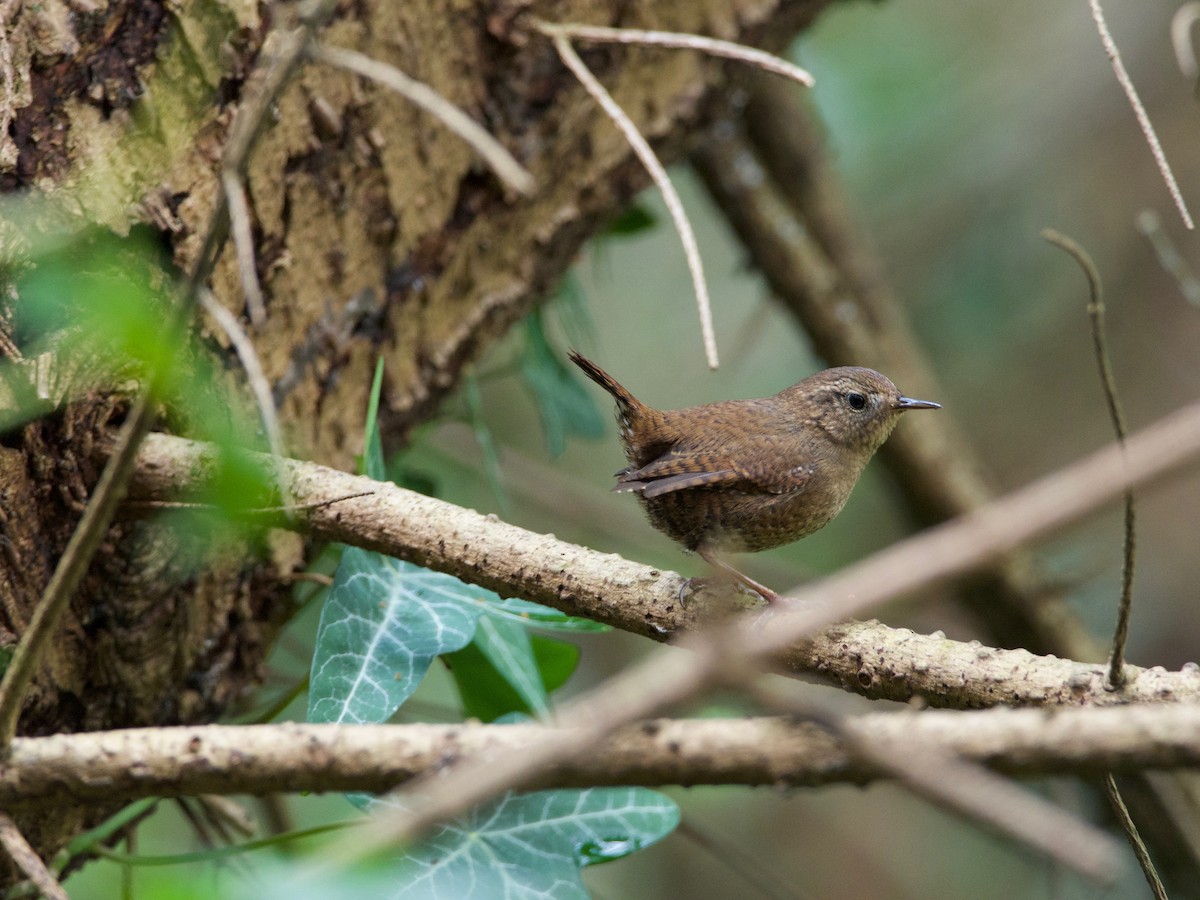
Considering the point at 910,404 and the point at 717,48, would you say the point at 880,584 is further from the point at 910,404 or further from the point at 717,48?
the point at 910,404

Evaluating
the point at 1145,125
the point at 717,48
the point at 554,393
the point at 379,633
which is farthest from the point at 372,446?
the point at 1145,125

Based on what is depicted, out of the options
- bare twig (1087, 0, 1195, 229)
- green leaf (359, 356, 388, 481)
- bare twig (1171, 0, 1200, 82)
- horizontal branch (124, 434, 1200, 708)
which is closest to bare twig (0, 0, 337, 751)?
horizontal branch (124, 434, 1200, 708)

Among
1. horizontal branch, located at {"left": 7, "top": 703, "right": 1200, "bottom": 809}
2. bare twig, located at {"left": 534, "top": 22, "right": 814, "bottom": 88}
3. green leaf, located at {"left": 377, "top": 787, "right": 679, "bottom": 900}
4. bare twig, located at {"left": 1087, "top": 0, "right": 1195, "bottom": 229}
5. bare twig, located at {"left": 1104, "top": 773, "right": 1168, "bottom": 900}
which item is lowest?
green leaf, located at {"left": 377, "top": 787, "right": 679, "bottom": 900}

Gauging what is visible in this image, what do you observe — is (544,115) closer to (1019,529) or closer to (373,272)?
(373,272)

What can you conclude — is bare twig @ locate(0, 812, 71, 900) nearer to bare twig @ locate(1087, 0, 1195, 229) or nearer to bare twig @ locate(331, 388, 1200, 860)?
bare twig @ locate(331, 388, 1200, 860)

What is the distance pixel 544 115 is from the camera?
2752 mm

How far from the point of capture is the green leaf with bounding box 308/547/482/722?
1899mm

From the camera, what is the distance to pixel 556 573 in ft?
5.71

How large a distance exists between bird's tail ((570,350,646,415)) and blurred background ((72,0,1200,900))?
7.46 feet

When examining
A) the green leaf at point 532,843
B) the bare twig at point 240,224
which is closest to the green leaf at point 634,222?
the green leaf at point 532,843

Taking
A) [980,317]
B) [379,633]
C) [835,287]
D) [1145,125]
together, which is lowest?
[379,633]

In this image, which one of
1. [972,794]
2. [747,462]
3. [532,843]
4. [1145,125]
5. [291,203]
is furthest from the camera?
[747,462]

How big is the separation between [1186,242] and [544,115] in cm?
451

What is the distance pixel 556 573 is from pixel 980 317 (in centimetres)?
424
